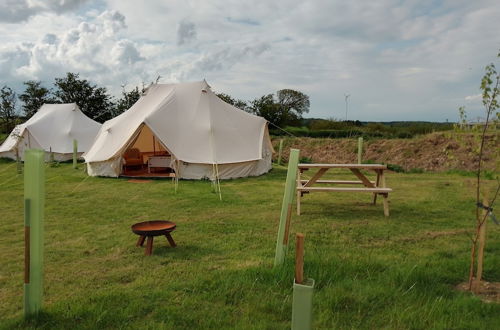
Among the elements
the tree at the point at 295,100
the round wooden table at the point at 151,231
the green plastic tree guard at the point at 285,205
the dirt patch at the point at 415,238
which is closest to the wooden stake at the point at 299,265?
the green plastic tree guard at the point at 285,205

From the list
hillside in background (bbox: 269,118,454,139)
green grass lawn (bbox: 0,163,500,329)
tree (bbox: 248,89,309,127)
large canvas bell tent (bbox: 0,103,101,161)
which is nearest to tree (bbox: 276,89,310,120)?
tree (bbox: 248,89,309,127)

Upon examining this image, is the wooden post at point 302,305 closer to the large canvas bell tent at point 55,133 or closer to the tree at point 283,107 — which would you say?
the large canvas bell tent at point 55,133

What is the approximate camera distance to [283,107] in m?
33.0

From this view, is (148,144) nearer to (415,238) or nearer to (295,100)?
(415,238)

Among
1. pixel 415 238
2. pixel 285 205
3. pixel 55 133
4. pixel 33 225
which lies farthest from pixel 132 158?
pixel 33 225

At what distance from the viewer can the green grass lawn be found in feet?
9.48

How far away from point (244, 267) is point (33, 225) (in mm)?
1860

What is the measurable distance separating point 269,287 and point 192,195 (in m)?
5.22

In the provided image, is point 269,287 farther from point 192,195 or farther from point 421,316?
point 192,195

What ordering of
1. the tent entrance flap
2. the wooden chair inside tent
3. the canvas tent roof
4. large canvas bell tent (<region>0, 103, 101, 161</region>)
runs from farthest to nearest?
large canvas bell tent (<region>0, 103, 101, 161</region>), the tent entrance flap, the wooden chair inside tent, the canvas tent roof

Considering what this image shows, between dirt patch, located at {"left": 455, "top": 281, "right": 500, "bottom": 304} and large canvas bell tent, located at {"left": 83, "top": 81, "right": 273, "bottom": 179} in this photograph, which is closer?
dirt patch, located at {"left": 455, "top": 281, "right": 500, "bottom": 304}

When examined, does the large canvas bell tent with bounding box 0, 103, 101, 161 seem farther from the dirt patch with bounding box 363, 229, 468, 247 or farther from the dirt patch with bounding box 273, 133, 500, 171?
the dirt patch with bounding box 363, 229, 468, 247

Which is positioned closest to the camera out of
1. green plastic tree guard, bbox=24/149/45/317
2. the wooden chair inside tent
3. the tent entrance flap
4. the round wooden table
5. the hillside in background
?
green plastic tree guard, bbox=24/149/45/317

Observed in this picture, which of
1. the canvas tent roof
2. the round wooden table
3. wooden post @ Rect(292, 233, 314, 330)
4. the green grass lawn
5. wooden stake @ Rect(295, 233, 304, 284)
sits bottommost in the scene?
the green grass lawn
